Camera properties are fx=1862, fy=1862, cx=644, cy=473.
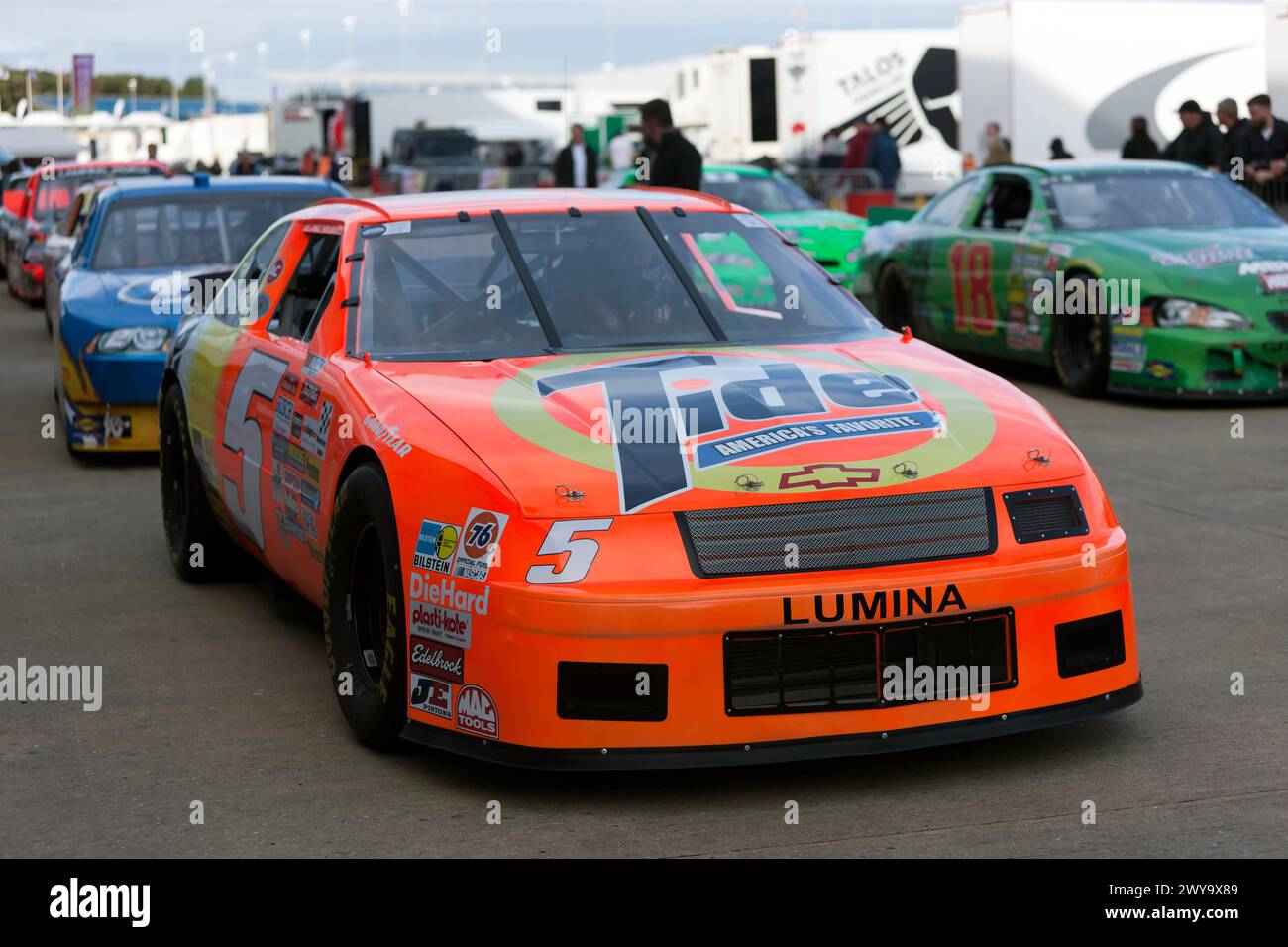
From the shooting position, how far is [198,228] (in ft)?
33.0

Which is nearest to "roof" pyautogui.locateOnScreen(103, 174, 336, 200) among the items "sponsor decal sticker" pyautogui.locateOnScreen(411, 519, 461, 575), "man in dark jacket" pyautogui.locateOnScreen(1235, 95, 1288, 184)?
"sponsor decal sticker" pyautogui.locateOnScreen(411, 519, 461, 575)

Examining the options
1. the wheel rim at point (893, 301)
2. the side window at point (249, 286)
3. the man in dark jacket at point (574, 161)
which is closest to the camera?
the side window at point (249, 286)

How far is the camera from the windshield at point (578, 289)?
5273 millimetres

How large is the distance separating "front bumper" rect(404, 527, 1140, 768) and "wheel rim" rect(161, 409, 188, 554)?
299cm

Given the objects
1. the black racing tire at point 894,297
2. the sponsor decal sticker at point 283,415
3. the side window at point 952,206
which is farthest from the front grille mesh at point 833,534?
the black racing tire at point 894,297

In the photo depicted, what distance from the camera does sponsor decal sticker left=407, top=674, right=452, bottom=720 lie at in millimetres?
4293

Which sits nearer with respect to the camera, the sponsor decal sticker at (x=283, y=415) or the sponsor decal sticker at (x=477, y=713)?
the sponsor decal sticker at (x=477, y=713)

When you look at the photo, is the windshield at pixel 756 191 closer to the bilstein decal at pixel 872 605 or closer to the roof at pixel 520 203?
the roof at pixel 520 203

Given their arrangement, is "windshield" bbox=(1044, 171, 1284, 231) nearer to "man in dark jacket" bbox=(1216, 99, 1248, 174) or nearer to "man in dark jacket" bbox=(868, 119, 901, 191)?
"man in dark jacket" bbox=(1216, 99, 1248, 174)

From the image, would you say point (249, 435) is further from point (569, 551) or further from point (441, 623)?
point (569, 551)

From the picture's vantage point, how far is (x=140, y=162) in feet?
63.5

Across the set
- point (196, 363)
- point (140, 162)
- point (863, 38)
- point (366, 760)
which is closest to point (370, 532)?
point (366, 760)

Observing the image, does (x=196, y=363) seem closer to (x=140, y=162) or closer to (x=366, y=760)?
(x=366, y=760)
